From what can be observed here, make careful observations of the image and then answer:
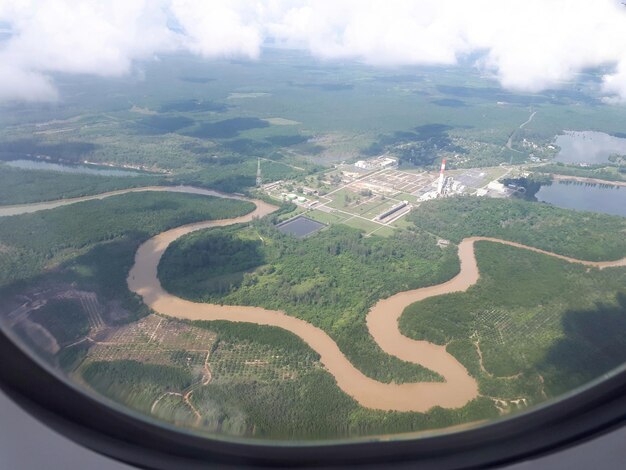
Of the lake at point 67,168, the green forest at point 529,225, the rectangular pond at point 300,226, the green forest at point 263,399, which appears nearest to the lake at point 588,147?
the green forest at point 529,225

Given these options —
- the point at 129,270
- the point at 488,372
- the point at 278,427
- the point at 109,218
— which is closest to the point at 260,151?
the point at 109,218

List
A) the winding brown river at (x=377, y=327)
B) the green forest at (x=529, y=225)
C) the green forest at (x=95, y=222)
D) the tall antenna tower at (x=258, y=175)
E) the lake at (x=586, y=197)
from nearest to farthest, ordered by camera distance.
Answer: the winding brown river at (x=377, y=327)
the green forest at (x=95, y=222)
the green forest at (x=529, y=225)
the lake at (x=586, y=197)
the tall antenna tower at (x=258, y=175)

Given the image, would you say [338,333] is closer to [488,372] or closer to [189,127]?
[488,372]

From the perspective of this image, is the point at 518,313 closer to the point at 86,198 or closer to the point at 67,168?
the point at 86,198

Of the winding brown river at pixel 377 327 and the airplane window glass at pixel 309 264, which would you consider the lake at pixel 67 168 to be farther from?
the winding brown river at pixel 377 327

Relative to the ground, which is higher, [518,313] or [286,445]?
[286,445]

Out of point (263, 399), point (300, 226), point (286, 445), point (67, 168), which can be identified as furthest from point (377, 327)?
point (67, 168)
